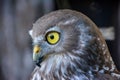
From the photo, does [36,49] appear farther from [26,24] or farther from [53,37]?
[26,24]

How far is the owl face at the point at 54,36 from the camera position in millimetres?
2064

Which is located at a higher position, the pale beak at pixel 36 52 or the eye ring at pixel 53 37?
the eye ring at pixel 53 37

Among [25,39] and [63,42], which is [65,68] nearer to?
[63,42]

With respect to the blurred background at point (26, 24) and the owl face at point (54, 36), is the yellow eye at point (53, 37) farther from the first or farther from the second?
the blurred background at point (26, 24)

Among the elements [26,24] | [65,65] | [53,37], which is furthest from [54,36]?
[26,24]

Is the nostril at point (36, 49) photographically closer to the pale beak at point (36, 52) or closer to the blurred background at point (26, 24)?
the pale beak at point (36, 52)

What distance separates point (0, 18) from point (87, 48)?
1.45 m

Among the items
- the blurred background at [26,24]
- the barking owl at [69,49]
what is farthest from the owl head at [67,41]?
the blurred background at [26,24]

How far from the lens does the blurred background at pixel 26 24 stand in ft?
10.7

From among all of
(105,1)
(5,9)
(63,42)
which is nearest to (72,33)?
(63,42)

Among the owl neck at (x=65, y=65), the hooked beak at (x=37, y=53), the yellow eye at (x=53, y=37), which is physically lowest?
the owl neck at (x=65, y=65)

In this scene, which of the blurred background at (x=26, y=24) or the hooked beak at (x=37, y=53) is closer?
the hooked beak at (x=37, y=53)

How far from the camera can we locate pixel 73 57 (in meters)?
2.12

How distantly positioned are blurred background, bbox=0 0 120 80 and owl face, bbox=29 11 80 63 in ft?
3.73
